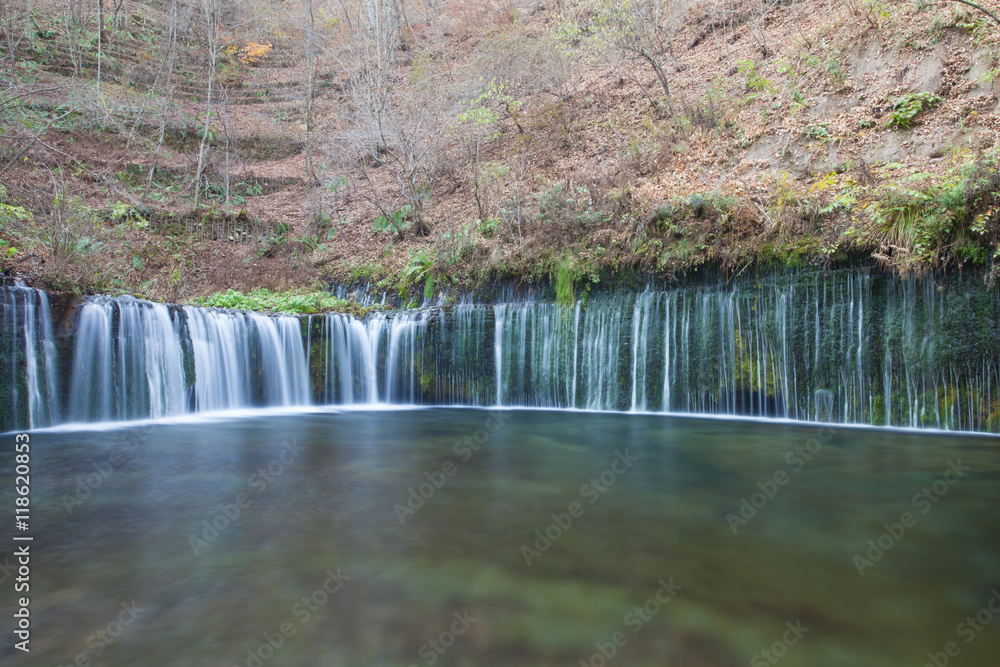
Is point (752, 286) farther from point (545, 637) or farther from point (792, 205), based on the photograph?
point (545, 637)

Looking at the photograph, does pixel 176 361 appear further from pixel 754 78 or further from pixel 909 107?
pixel 754 78

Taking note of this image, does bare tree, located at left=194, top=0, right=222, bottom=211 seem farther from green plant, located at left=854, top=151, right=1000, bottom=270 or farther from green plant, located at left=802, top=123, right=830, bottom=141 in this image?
green plant, located at left=854, top=151, right=1000, bottom=270

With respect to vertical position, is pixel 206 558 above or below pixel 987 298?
below

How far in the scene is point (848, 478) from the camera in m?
5.59

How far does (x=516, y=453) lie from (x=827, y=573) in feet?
13.5

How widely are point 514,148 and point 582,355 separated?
33.2 feet

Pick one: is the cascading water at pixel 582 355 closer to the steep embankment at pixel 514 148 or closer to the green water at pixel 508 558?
the steep embankment at pixel 514 148

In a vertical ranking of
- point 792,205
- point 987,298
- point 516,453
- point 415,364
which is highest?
point 792,205

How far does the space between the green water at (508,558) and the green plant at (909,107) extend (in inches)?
262

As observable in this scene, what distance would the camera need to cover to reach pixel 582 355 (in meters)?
11.5

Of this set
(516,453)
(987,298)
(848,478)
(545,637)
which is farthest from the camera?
(987,298)

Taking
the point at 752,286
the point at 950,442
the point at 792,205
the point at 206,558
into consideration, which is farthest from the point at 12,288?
the point at 950,442

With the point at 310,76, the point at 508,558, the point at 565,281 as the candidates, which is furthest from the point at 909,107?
the point at 310,76

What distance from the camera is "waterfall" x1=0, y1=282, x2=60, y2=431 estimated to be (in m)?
7.82
